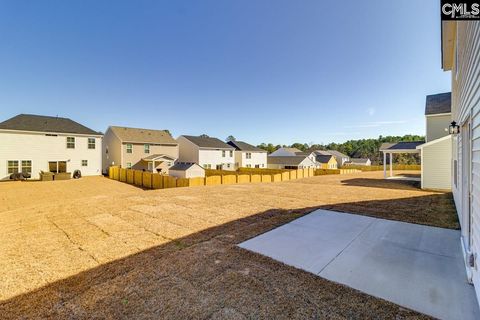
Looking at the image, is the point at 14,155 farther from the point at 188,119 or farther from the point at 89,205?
the point at 188,119

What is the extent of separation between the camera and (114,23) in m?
13.7

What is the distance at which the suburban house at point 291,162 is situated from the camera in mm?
38750

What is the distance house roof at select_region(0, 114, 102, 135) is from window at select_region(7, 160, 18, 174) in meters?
2.93

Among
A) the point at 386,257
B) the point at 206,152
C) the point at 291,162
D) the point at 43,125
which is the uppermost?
the point at 43,125

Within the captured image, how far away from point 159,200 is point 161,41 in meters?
13.2

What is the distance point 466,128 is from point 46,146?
2790 centimetres

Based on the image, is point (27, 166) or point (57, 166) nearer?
point (27, 166)

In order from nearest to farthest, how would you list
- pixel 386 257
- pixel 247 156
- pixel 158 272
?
pixel 158 272
pixel 386 257
pixel 247 156

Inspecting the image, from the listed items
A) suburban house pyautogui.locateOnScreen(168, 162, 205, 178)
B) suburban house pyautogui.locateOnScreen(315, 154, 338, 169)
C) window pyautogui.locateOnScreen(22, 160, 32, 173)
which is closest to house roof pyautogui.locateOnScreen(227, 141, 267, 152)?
suburban house pyautogui.locateOnScreen(315, 154, 338, 169)

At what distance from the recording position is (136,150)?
26.9 meters

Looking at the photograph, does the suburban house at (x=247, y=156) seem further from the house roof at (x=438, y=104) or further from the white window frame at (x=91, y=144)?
the house roof at (x=438, y=104)

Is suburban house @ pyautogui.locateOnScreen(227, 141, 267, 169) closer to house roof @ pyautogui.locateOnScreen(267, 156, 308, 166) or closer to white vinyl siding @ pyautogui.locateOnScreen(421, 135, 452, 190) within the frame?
house roof @ pyautogui.locateOnScreen(267, 156, 308, 166)

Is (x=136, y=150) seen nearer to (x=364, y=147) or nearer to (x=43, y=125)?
(x=43, y=125)

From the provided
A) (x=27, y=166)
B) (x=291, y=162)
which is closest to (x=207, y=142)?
(x=291, y=162)
